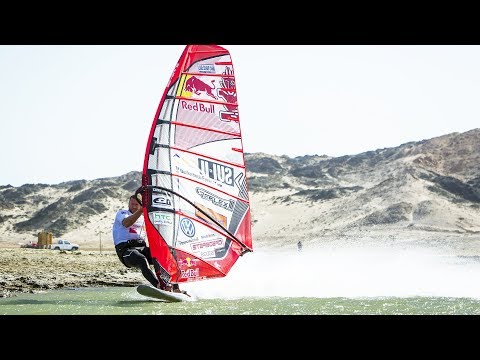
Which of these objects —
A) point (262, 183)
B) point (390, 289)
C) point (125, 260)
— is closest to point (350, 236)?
point (262, 183)

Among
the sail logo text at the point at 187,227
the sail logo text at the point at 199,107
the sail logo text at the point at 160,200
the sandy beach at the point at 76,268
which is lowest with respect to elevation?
the sandy beach at the point at 76,268

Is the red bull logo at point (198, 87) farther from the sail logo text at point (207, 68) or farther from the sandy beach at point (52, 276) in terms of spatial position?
the sandy beach at point (52, 276)

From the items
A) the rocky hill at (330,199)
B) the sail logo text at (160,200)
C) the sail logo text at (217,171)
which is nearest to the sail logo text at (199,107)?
the sail logo text at (217,171)

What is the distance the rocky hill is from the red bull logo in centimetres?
2423

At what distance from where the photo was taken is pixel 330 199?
44625mm

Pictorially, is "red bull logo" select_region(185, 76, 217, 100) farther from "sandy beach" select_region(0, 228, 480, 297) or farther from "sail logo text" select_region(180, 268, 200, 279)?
"sandy beach" select_region(0, 228, 480, 297)

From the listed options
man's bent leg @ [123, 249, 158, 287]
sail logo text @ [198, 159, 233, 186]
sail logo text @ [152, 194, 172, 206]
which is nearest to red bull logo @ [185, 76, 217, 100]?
sail logo text @ [198, 159, 233, 186]

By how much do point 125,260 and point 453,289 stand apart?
422cm

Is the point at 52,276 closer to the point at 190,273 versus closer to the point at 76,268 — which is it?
the point at 76,268

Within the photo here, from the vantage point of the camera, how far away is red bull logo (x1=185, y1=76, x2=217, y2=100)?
8.42m

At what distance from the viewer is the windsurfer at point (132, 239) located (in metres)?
7.79

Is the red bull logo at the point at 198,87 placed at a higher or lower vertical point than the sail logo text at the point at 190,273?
higher

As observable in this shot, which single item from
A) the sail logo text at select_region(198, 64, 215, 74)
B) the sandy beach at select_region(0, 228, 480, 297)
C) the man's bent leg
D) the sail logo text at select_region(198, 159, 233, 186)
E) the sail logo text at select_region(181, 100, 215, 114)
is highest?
the sail logo text at select_region(198, 64, 215, 74)

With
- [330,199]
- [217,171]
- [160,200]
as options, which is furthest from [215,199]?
[330,199]
